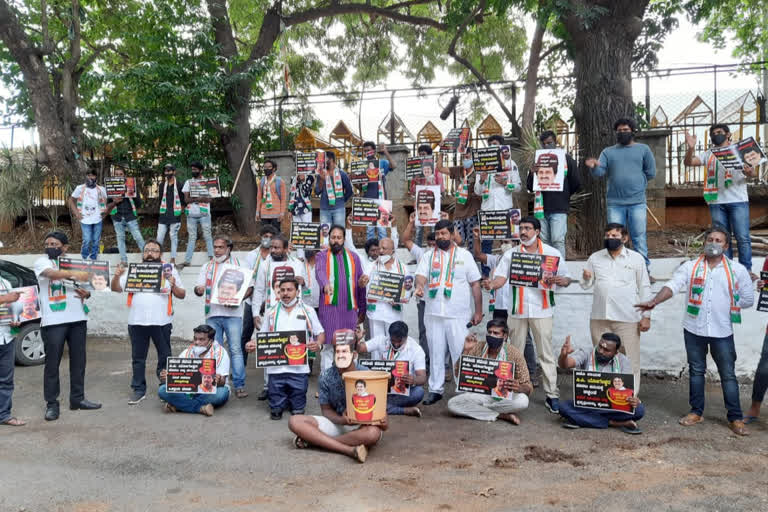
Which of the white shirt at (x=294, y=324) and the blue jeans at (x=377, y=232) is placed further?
the blue jeans at (x=377, y=232)

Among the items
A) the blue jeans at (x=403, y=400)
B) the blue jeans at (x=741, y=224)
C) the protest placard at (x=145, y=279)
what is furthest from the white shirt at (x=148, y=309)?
the blue jeans at (x=741, y=224)

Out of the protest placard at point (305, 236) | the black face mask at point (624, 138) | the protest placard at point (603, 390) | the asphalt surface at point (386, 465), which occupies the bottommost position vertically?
the asphalt surface at point (386, 465)

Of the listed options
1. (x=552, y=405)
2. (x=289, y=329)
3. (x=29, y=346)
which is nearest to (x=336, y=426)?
(x=289, y=329)

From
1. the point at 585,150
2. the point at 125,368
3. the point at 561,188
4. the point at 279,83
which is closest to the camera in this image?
the point at 561,188

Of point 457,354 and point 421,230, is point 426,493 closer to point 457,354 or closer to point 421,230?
point 457,354

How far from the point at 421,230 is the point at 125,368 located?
4.71m

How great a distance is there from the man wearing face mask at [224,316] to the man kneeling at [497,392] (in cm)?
246

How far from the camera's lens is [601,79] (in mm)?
9734

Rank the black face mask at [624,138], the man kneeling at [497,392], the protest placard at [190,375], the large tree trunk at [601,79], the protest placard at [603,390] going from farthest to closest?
1. the large tree trunk at [601,79]
2. the black face mask at [624,138]
3. the protest placard at [190,375]
4. the man kneeling at [497,392]
5. the protest placard at [603,390]

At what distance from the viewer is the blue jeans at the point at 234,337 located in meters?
7.30

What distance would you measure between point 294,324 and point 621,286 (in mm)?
3387

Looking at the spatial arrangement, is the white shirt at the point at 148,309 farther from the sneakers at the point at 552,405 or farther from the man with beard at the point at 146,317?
the sneakers at the point at 552,405

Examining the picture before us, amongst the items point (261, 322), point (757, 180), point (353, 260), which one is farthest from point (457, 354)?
point (757, 180)

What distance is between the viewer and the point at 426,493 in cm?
474
